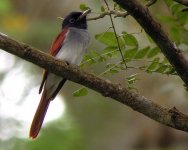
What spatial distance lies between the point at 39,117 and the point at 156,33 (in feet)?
6.31

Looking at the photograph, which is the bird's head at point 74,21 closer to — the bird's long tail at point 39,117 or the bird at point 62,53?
the bird at point 62,53

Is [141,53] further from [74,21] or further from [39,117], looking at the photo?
[74,21]

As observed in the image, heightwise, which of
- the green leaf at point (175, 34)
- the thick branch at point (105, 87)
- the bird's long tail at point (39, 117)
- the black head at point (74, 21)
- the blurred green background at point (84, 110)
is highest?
the green leaf at point (175, 34)

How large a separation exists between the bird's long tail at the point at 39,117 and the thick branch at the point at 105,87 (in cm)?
136

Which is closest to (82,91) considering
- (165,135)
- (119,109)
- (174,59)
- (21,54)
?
(21,54)

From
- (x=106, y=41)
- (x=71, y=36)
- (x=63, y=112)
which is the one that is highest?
(x=106, y=41)

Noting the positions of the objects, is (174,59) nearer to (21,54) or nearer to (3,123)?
(21,54)

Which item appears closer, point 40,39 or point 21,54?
point 21,54

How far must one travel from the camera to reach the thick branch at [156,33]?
74.0 inches

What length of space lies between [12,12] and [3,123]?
66.5 inches

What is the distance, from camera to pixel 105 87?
220cm

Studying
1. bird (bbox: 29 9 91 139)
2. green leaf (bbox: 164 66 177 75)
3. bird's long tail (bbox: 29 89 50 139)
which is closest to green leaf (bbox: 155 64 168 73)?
green leaf (bbox: 164 66 177 75)

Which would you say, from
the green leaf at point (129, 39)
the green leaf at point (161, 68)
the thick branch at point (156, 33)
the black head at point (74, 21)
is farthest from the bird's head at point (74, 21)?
the thick branch at point (156, 33)

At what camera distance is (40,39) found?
22.5ft
